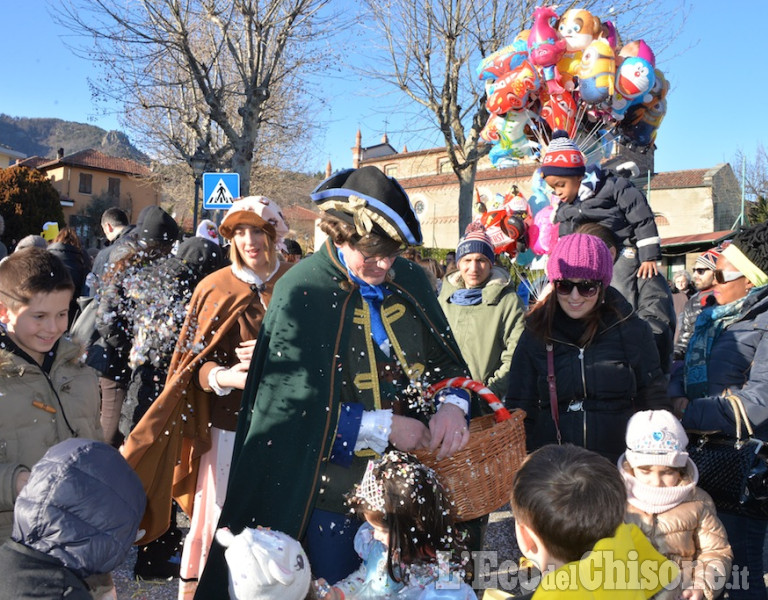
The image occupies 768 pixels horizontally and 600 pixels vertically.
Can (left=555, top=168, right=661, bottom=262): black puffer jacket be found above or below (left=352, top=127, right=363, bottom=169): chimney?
below

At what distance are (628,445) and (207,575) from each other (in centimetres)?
191

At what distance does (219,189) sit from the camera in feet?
33.3

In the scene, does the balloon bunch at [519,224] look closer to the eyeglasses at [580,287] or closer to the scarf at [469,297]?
the scarf at [469,297]

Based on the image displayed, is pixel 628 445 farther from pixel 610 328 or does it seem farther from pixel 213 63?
pixel 213 63

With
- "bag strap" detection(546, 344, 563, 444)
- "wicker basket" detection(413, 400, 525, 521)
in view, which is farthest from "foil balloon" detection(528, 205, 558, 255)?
"wicker basket" detection(413, 400, 525, 521)

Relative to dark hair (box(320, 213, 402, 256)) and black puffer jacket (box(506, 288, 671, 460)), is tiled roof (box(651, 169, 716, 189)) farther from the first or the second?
dark hair (box(320, 213, 402, 256))

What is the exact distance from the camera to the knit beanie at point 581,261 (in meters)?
3.15

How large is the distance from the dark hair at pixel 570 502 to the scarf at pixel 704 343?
1.84m

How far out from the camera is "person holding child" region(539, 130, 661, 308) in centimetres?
461

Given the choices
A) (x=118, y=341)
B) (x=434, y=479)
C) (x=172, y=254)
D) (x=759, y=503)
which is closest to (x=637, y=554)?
(x=434, y=479)

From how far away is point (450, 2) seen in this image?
14469 mm

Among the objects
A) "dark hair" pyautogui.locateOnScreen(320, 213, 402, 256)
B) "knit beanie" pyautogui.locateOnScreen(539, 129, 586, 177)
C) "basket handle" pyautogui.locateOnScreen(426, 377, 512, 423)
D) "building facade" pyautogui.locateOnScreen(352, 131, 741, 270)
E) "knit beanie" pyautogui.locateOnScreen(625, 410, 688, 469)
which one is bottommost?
"knit beanie" pyautogui.locateOnScreen(625, 410, 688, 469)

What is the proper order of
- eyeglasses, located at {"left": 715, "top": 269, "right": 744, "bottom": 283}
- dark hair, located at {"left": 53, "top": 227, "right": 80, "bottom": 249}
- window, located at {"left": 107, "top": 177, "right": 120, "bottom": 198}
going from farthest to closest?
1. window, located at {"left": 107, "top": 177, "right": 120, "bottom": 198}
2. dark hair, located at {"left": 53, "top": 227, "right": 80, "bottom": 249}
3. eyeglasses, located at {"left": 715, "top": 269, "right": 744, "bottom": 283}

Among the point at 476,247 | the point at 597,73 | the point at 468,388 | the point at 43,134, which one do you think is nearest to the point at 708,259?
the point at 476,247
